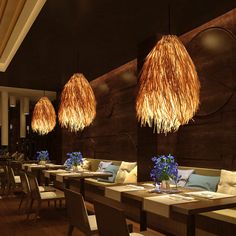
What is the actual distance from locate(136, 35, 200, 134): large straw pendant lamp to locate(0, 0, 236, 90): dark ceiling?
1.08 meters

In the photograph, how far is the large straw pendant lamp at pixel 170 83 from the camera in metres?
2.88

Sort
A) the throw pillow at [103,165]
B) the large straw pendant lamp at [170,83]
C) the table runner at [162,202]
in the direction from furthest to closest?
the throw pillow at [103,165], the large straw pendant lamp at [170,83], the table runner at [162,202]

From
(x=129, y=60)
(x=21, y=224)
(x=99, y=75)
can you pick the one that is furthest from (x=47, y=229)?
(x=99, y=75)

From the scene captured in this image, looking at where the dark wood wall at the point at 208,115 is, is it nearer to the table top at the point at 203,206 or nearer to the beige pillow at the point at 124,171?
the beige pillow at the point at 124,171

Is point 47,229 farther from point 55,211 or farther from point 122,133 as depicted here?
point 122,133

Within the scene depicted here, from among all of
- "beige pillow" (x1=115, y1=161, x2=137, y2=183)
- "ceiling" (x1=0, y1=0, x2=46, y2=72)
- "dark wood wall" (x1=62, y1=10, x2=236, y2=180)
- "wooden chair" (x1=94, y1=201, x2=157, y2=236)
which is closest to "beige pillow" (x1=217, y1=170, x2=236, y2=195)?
"dark wood wall" (x1=62, y1=10, x2=236, y2=180)

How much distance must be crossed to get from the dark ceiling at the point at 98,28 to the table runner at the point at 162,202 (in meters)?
2.25

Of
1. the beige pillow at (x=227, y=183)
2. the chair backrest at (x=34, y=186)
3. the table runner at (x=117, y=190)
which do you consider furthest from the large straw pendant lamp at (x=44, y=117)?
the beige pillow at (x=227, y=183)

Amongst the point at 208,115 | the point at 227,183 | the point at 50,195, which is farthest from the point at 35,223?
the point at 208,115

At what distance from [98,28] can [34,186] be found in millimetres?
2419

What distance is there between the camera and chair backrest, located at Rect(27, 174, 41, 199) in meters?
4.40

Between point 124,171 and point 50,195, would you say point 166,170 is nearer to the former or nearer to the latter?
point 50,195

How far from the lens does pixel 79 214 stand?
277 centimetres

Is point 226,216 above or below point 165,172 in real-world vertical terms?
below
